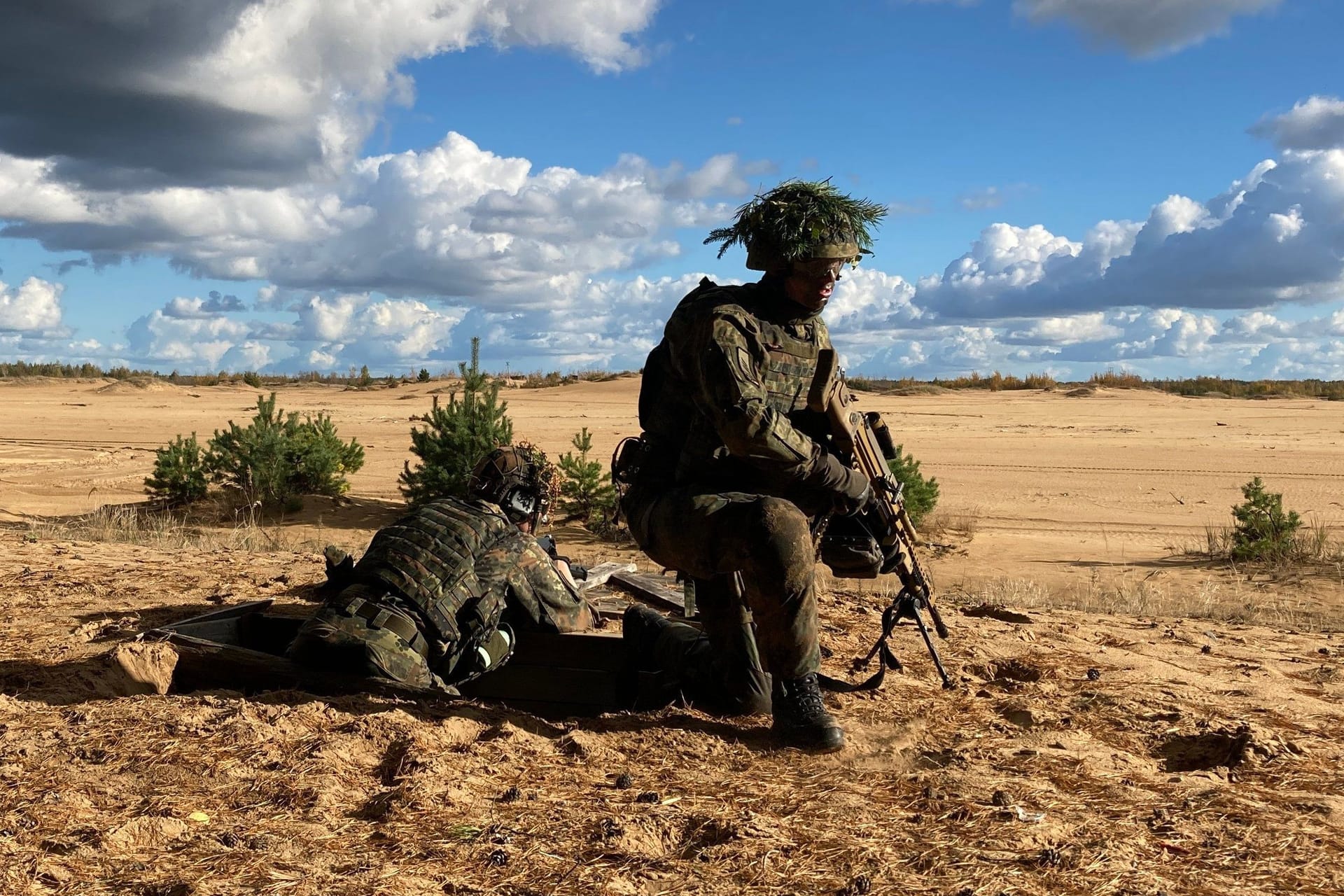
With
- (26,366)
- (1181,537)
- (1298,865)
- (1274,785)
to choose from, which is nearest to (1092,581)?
(1181,537)

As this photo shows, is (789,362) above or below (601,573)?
above

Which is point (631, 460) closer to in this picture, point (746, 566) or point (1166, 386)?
point (746, 566)

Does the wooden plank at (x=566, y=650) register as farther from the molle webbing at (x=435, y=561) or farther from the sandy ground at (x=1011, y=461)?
the sandy ground at (x=1011, y=461)

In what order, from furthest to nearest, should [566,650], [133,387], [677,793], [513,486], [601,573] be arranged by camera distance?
[133,387]
[601,573]
[513,486]
[566,650]
[677,793]

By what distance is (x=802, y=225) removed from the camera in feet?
14.4

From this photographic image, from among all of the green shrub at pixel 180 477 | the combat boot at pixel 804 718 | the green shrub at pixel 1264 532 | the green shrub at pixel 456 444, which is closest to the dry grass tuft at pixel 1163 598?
the green shrub at pixel 1264 532

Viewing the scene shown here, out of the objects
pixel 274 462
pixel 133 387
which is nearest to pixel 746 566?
pixel 274 462

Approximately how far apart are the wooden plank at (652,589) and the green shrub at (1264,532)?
20.7 ft

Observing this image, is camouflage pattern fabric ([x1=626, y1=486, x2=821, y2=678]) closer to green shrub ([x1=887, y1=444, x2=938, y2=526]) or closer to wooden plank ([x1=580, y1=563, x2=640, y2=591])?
wooden plank ([x1=580, y1=563, x2=640, y2=591])

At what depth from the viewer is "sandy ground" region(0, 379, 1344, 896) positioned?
2.96 metres

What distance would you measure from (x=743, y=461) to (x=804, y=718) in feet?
3.49

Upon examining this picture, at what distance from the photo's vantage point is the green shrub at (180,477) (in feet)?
44.4

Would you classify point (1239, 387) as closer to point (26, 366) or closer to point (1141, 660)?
point (1141, 660)

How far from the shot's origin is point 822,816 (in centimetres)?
→ 332
